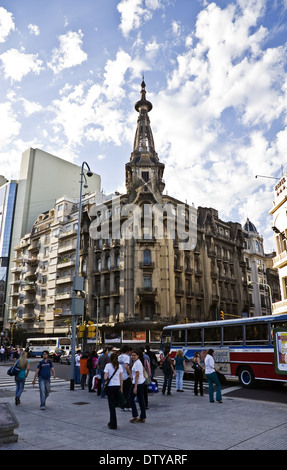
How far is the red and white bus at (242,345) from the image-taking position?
15.5 m

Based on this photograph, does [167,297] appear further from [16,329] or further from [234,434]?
[234,434]

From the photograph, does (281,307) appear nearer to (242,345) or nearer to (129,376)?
(242,345)

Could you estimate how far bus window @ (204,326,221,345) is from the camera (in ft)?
60.2

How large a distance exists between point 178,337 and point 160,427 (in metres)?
13.1

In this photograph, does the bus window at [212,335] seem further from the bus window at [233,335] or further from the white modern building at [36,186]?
the white modern building at [36,186]

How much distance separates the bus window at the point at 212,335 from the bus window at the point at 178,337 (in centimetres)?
201

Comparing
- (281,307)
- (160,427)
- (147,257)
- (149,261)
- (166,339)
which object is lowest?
(160,427)

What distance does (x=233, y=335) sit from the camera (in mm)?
17484

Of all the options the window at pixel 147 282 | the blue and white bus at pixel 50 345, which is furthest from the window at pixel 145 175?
the blue and white bus at pixel 50 345

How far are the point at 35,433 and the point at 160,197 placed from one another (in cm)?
4610

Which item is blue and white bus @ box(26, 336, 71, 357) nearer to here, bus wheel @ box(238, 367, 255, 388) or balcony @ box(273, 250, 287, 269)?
balcony @ box(273, 250, 287, 269)

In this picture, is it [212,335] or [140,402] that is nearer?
[140,402]

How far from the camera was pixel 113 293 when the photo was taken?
4778 cm

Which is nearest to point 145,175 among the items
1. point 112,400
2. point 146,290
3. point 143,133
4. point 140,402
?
point 143,133
